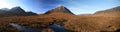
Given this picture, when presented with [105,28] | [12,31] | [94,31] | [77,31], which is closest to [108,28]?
[105,28]

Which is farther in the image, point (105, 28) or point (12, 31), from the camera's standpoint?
point (105, 28)

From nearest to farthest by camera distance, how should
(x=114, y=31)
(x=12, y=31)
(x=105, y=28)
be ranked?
(x=12, y=31) → (x=114, y=31) → (x=105, y=28)

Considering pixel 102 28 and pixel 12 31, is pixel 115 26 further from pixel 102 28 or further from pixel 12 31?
pixel 12 31

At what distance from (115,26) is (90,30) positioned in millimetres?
5893

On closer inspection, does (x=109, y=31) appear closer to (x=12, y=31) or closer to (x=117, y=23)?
(x=117, y=23)

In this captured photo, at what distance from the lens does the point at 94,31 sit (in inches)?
1572

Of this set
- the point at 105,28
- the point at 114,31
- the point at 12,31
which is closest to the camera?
the point at 12,31

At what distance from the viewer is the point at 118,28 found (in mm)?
40562

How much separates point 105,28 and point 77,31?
669cm

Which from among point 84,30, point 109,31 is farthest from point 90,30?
point 109,31

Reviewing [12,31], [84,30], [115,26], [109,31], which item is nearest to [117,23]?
[115,26]

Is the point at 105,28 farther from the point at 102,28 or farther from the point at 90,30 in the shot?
the point at 90,30

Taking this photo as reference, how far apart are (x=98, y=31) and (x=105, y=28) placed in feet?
10.8

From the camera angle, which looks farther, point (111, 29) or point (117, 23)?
point (117, 23)
